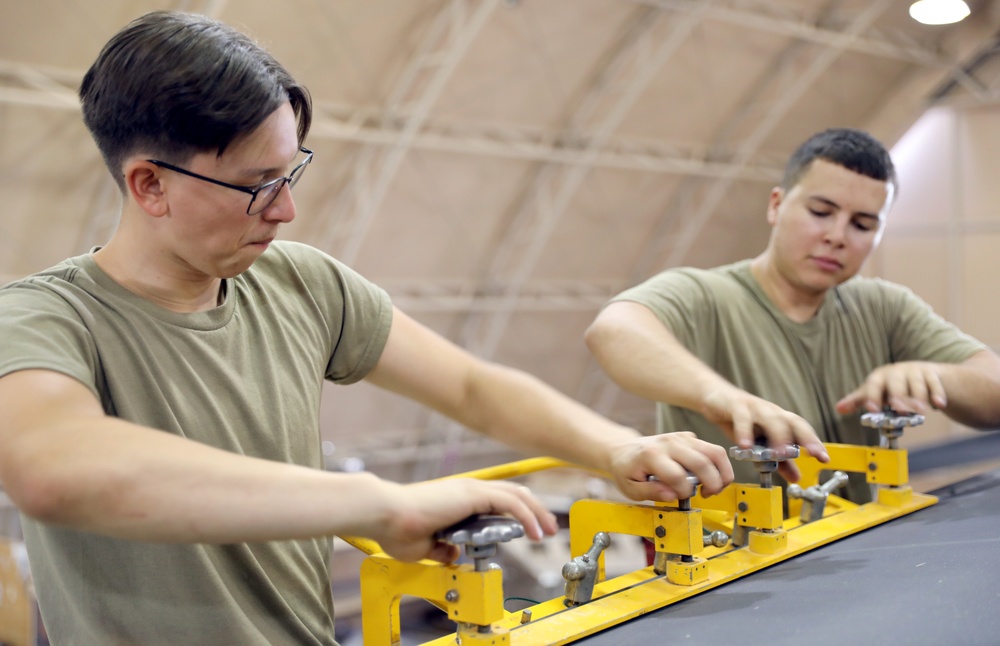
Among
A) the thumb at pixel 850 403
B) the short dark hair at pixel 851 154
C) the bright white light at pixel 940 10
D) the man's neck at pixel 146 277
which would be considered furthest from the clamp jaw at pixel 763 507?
the bright white light at pixel 940 10

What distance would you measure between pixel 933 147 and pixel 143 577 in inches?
575

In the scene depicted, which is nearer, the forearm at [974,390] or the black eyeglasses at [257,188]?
the black eyeglasses at [257,188]

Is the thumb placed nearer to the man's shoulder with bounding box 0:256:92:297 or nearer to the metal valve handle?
the metal valve handle

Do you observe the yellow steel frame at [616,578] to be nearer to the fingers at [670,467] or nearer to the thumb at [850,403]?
the fingers at [670,467]

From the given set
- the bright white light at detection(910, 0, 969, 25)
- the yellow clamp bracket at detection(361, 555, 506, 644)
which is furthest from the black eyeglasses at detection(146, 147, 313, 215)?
the bright white light at detection(910, 0, 969, 25)

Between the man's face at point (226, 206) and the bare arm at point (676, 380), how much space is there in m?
0.95

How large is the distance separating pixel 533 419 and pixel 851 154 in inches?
53.1

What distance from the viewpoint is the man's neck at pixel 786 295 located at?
2.55 metres

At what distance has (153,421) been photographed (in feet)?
4.39

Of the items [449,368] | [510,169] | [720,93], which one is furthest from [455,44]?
[449,368]

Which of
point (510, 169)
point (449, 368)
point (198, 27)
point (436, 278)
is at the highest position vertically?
point (510, 169)

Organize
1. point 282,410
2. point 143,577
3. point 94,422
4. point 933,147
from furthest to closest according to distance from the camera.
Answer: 1. point 933,147
2. point 282,410
3. point 143,577
4. point 94,422

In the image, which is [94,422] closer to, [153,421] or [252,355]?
[153,421]

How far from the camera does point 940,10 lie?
6992 mm
